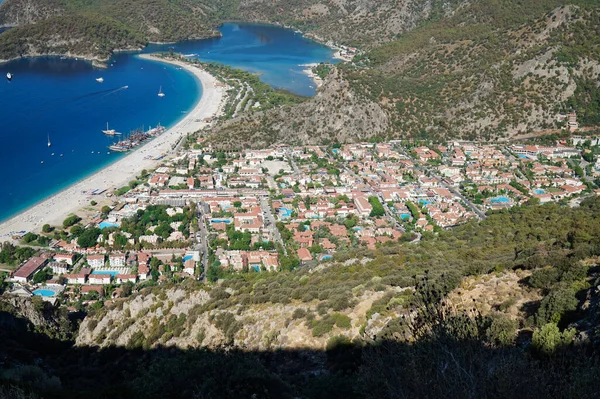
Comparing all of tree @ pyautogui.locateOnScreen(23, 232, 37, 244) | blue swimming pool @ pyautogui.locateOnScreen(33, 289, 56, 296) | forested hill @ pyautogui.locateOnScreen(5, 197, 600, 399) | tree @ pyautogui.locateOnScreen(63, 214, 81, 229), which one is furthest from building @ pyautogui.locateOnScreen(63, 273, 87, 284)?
tree @ pyautogui.locateOnScreen(63, 214, 81, 229)

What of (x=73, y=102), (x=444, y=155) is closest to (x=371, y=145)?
(x=444, y=155)

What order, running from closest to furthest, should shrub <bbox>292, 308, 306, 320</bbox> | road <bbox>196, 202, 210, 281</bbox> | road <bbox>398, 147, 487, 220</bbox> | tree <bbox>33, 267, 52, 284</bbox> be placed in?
shrub <bbox>292, 308, 306, 320</bbox>, tree <bbox>33, 267, 52, 284</bbox>, road <bbox>196, 202, 210, 281</bbox>, road <bbox>398, 147, 487, 220</bbox>

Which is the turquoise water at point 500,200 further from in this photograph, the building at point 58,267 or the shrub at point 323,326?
the building at point 58,267

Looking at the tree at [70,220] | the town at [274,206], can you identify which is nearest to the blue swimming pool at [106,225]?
the town at [274,206]

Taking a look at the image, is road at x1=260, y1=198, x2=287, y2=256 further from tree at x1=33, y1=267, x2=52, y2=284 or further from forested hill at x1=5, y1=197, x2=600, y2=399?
tree at x1=33, y1=267, x2=52, y2=284

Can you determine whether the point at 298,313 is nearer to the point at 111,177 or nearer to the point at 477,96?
the point at 111,177

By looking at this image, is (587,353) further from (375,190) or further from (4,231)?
(4,231)

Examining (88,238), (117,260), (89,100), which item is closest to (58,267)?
(117,260)
